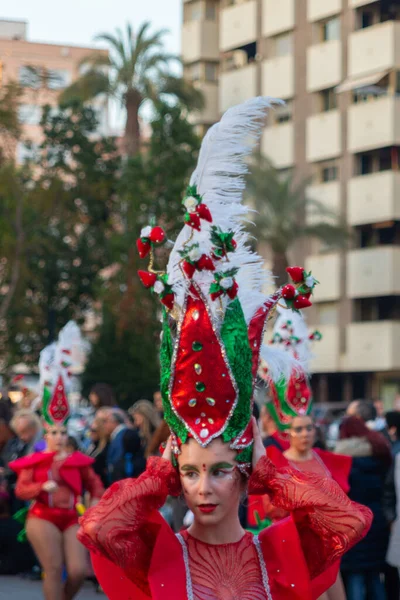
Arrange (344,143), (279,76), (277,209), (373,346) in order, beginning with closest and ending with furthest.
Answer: (277,209) → (373,346) → (344,143) → (279,76)

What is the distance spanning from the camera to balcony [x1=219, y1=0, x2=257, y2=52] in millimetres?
48688

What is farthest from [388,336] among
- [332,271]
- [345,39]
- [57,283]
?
[57,283]

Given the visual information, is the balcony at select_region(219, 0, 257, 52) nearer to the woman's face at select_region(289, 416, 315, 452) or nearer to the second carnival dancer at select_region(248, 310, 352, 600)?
the second carnival dancer at select_region(248, 310, 352, 600)

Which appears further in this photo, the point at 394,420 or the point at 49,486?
the point at 394,420

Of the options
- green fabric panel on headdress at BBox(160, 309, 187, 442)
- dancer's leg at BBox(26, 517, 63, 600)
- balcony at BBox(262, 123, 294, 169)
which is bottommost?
dancer's leg at BBox(26, 517, 63, 600)

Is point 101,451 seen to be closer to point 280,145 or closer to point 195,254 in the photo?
point 195,254

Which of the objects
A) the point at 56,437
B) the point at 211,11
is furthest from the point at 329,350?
the point at 56,437

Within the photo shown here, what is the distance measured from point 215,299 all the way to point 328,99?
139ft

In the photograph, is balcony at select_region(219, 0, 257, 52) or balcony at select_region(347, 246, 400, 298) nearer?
balcony at select_region(347, 246, 400, 298)

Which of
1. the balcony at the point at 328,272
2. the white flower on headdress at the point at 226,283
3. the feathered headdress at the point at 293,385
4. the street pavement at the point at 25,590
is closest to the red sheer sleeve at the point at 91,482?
the feathered headdress at the point at 293,385

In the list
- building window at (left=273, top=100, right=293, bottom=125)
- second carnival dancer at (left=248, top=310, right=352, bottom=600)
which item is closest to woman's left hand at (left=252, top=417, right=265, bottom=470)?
second carnival dancer at (left=248, top=310, right=352, bottom=600)

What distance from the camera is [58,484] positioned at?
1103cm

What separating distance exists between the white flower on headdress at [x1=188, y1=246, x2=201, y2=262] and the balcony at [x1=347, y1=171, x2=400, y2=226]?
3926 cm

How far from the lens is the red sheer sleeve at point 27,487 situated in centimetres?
1075
